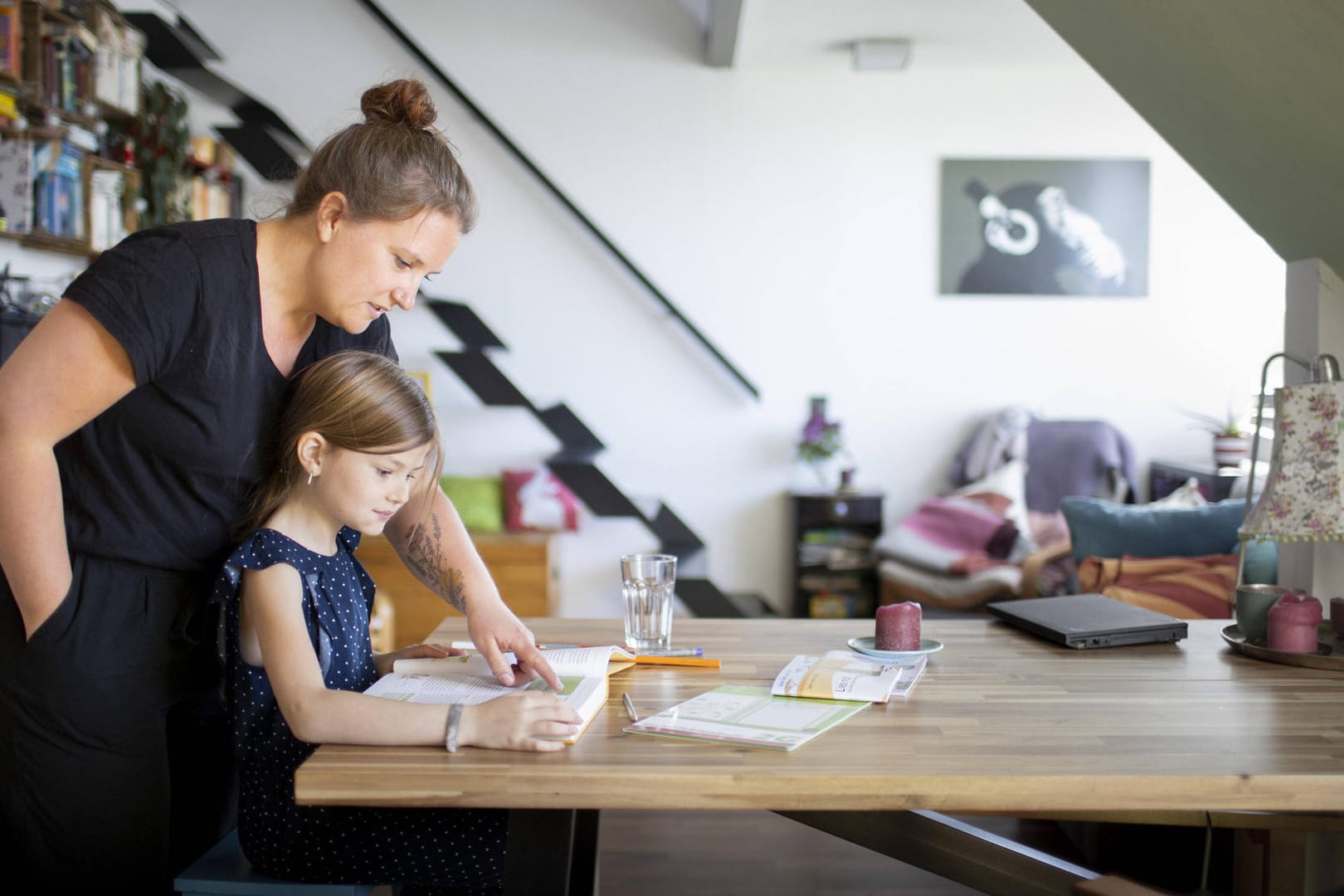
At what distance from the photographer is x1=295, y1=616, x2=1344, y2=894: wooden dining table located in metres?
1.12

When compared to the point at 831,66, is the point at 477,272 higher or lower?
lower

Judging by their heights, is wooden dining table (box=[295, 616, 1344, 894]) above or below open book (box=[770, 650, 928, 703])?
below

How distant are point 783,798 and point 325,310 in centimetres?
86

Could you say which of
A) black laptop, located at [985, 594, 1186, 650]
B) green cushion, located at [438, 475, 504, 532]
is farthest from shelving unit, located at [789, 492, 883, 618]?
black laptop, located at [985, 594, 1186, 650]

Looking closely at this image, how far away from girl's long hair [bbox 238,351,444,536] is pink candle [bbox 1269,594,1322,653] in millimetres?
1217

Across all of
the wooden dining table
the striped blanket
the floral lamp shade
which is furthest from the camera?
the striped blanket

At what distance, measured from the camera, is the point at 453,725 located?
1.21m

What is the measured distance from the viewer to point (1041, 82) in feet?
17.3

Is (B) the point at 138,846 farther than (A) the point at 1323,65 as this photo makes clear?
No

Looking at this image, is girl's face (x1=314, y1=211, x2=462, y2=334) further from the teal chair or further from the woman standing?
the teal chair

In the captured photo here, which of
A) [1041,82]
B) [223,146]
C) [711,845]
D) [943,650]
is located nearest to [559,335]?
[223,146]

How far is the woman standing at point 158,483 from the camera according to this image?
1388 millimetres

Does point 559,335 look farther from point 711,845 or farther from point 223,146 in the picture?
point 711,845

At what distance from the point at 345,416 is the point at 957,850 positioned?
99cm
